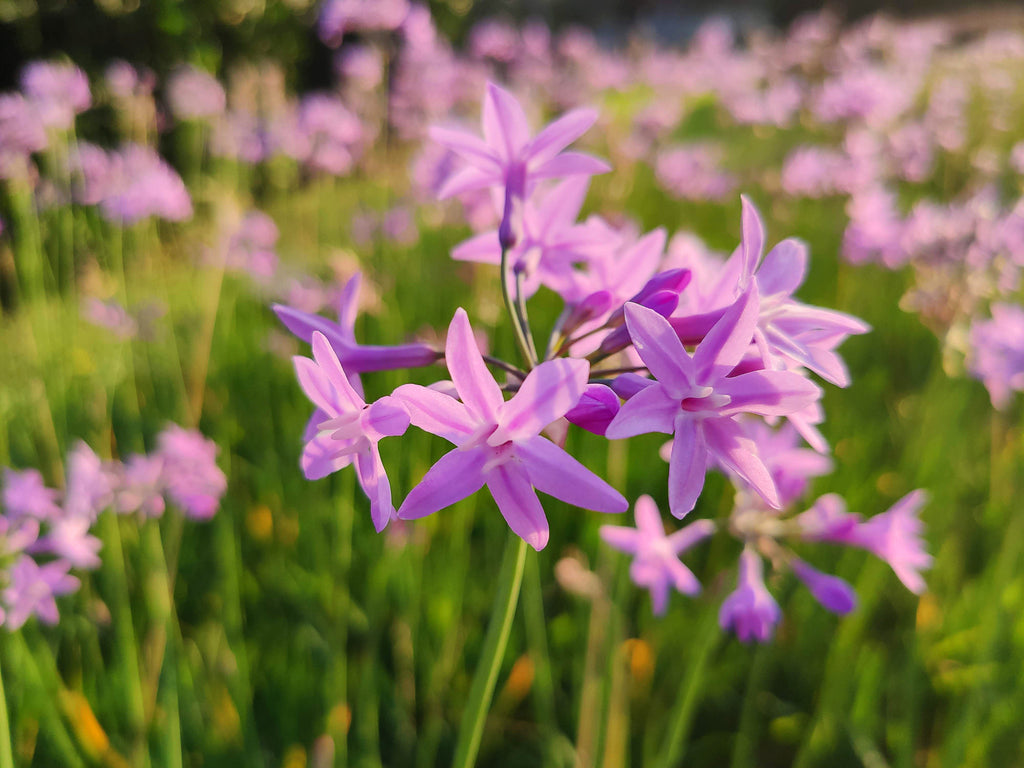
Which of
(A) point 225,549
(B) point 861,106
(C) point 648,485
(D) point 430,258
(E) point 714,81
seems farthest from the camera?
(E) point 714,81

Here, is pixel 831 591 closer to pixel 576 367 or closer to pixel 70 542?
pixel 576 367

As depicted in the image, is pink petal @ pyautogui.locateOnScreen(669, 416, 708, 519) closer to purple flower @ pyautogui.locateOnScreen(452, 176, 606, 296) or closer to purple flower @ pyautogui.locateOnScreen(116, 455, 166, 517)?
purple flower @ pyautogui.locateOnScreen(452, 176, 606, 296)

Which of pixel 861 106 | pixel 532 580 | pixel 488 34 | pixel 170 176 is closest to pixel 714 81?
pixel 488 34

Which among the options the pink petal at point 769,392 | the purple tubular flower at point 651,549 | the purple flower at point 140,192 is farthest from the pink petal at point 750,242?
the purple flower at point 140,192

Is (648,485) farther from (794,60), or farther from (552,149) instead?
(794,60)

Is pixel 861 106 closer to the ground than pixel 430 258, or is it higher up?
higher up

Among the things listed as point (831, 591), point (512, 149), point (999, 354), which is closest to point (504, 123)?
point (512, 149)

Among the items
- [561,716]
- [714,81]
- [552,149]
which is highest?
[714,81]
